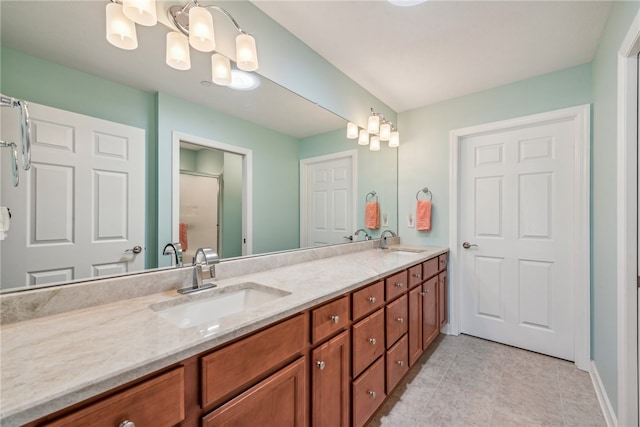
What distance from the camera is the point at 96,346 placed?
0.68 m

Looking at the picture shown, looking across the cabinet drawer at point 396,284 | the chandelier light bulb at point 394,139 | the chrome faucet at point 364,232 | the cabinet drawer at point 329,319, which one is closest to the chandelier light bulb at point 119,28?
the cabinet drawer at point 329,319

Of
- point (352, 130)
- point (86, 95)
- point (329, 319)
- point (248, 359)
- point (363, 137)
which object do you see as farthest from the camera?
point (363, 137)

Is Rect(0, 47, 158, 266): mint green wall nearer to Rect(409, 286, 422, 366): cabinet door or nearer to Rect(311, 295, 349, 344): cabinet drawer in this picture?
Rect(311, 295, 349, 344): cabinet drawer

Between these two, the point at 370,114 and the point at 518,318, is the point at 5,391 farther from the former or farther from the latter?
→ the point at 518,318

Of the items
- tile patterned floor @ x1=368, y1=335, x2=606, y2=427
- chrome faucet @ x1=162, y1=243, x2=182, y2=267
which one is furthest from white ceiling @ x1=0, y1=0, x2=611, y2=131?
tile patterned floor @ x1=368, y1=335, x2=606, y2=427

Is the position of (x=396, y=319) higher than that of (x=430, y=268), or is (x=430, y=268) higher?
(x=430, y=268)

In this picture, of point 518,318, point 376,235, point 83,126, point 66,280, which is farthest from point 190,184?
point 518,318

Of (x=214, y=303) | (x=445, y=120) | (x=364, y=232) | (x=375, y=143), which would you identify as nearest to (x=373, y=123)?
(x=375, y=143)

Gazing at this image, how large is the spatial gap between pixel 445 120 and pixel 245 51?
2.15 meters

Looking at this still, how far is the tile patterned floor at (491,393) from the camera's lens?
1.57 metres

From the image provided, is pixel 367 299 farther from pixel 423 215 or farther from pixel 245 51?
pixel 423 215

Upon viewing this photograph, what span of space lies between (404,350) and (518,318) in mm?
1338

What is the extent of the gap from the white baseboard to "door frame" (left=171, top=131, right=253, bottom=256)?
220 cm

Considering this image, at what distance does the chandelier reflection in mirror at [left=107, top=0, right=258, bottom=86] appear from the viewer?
104cm
